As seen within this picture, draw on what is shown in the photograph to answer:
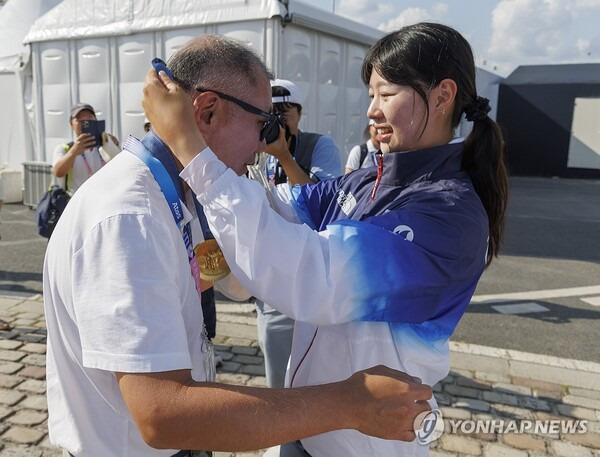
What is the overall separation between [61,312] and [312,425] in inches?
27.1

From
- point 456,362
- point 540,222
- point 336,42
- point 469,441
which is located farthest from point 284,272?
point 540,222

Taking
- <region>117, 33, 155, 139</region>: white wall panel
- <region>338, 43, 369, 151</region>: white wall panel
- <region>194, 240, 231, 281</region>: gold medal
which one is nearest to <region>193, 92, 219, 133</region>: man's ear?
<region>194, 240, 231, 281</region>: gold medal

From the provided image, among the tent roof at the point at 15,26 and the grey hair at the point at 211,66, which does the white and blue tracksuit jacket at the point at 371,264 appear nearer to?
the grey hair at the point at 211,66

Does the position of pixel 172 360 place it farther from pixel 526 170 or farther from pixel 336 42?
pixel 526 170

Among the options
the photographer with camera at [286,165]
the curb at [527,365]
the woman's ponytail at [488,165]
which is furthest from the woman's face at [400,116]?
the curb at [527,365]

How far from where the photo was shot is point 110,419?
1.33 meters

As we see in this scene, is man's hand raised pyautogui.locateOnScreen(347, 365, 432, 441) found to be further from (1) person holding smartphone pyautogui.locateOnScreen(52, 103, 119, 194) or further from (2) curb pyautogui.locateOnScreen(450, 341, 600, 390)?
(1) person holding smartphone pyautogui.locateOnScreen(52, 103, 119, 194)

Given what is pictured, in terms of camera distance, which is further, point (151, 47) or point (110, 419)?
point (151, 47)

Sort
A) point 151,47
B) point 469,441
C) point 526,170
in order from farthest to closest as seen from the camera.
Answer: point 526,170, point 151,47, point 469,441

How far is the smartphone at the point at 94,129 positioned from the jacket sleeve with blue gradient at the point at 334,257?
4.51 meters

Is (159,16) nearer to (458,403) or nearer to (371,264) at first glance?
(458,403)

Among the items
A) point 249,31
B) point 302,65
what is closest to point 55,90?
point 249,31

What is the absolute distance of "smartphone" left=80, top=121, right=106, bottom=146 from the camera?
17.4ft

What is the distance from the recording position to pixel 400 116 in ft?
5.28
